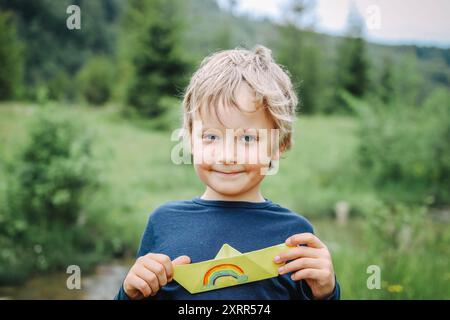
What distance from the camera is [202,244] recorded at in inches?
57.4

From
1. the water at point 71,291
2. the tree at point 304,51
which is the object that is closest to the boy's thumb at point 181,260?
the water at point 71,291

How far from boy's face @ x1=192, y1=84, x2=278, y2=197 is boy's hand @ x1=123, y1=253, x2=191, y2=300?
27cm

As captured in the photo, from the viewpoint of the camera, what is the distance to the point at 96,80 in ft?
39.1

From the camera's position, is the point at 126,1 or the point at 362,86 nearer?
the point at 126,1

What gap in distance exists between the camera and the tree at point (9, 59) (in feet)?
21.7

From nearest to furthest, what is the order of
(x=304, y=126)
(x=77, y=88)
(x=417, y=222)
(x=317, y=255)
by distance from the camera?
(x=317, y=255) → (x=417, y=222) → (x=304, y=126) → (x=77, y=88)

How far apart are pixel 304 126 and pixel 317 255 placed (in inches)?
340

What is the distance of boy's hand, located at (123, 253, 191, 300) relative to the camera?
1.35 metres

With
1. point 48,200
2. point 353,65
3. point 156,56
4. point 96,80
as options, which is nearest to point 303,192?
point 48,200

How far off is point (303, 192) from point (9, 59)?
4701 mm

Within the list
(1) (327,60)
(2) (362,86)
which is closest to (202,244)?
(2) (362,86)

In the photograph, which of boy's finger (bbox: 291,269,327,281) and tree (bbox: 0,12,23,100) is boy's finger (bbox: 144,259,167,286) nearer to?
boy's finger (bbox: 291,269,327,281)

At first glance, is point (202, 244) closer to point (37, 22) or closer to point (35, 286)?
point (35, 286)

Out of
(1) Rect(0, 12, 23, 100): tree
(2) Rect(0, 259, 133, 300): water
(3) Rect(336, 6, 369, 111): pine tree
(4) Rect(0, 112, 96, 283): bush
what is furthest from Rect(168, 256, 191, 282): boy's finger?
(3) Rect(336, 6, 369, 111): pine tree
